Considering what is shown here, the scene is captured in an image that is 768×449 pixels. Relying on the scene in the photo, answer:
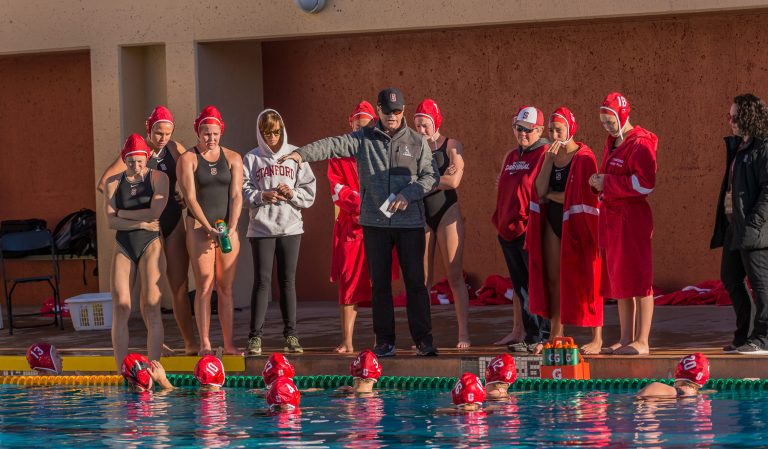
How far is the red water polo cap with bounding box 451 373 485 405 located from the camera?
8.28 metres

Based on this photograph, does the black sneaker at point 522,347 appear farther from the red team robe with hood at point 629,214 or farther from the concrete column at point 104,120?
the concrete column at point 104,120

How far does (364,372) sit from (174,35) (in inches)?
248

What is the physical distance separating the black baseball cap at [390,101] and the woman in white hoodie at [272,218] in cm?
99

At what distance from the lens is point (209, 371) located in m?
9.57

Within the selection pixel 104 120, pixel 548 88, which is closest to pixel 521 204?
pixel 548 88

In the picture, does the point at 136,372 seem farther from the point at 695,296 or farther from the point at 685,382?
the point at 695,296

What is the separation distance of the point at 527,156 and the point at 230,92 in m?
5.69

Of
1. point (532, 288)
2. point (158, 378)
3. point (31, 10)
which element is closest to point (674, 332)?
point (532, 288)

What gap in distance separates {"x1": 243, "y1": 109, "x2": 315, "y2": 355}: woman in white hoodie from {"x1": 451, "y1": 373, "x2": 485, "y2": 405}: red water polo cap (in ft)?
7.42

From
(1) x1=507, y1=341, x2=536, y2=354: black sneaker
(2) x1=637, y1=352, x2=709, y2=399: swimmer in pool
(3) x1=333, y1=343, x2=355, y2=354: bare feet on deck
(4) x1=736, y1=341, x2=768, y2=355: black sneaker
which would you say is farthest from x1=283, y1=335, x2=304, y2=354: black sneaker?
(4) x1=736, y1=341, x2=768, y2=355: black sneaker

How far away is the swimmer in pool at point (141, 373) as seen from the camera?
9.61m

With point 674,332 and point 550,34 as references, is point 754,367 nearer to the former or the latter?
point 674,332

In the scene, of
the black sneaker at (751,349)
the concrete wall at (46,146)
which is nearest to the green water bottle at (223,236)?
the black sneaker at (751,349)

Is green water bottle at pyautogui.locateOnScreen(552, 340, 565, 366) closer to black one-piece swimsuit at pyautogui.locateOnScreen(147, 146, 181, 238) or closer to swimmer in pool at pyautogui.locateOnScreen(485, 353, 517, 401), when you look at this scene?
swimmer in pool at pyautogui.locateOnScreen(485, 353, 517, 401)
